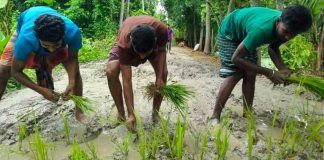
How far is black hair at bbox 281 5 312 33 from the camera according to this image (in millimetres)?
2984

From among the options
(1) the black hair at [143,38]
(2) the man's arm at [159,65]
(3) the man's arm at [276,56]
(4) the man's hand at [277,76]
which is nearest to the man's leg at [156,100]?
(2) the man's arm at [159,65]

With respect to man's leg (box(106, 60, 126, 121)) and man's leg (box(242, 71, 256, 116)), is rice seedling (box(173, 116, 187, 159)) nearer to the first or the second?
man's leg (box(106, 60, 126, 121))

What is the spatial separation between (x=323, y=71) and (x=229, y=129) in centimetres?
271

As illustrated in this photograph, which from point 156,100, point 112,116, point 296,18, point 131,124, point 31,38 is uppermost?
point 296,18

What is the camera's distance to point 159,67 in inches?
135

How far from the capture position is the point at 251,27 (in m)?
3.29

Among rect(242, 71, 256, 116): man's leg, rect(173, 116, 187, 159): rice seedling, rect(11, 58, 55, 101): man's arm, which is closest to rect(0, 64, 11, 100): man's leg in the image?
rect(11, 58, 55, 101): man's arm

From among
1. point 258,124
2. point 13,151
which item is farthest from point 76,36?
point 258,124

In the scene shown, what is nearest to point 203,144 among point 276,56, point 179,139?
point 179,139

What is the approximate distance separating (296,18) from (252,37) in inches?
14.1

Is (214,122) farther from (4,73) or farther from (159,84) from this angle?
(4,73)

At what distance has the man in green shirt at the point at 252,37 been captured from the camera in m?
3.04

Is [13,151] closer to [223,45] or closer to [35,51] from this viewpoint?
[35,51]

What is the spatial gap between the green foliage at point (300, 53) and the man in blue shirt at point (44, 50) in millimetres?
4407
